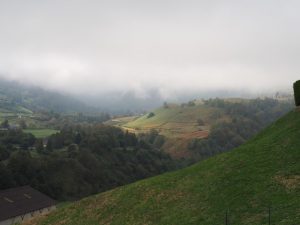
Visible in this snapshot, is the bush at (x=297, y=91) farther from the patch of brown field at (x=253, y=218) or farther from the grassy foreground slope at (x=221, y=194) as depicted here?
the patch of brown field at (x=253, y=218)

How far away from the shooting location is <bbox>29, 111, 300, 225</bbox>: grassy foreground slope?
29.1 meters

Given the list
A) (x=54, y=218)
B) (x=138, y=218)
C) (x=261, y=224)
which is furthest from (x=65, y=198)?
(x=261, y=224)

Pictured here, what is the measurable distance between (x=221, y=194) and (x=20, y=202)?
76829 mm

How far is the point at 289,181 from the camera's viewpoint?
31.4 m

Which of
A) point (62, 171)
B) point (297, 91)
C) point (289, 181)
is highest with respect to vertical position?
point (297, 91)

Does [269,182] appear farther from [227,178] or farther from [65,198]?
[65,198]

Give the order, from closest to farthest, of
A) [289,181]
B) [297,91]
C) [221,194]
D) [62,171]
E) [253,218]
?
[253,218]
[289,181]
[221,194]
[297,91]
[62,171]

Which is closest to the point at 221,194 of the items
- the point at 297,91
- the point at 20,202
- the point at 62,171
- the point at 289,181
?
the point at 289,181

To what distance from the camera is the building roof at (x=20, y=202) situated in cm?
9244

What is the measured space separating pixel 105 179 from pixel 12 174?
4875cm

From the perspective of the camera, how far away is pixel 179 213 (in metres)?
33.2

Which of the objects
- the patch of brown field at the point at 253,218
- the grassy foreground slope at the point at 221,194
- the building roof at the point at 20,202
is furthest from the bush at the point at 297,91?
the building roof at the point at 20,202

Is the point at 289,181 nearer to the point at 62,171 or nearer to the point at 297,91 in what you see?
the point at 297,91

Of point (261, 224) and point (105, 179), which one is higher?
point (261, 224)
